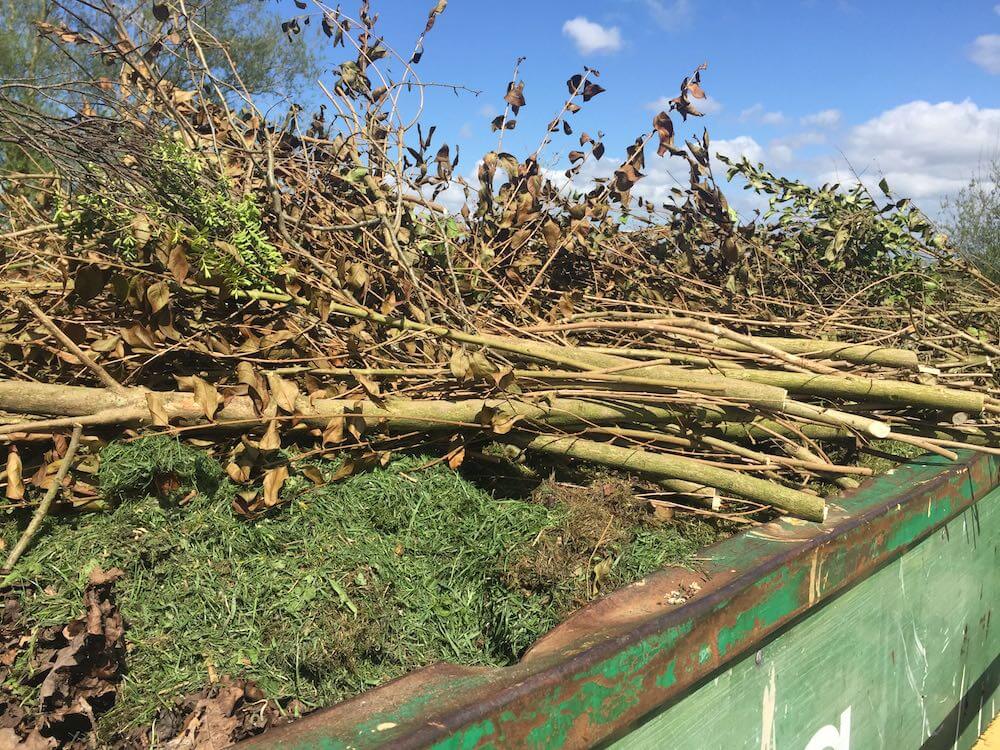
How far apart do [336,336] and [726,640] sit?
1.35 m

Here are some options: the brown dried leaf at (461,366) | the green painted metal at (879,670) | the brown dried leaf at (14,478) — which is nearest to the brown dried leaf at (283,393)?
the brown dried leaf at (461,366)

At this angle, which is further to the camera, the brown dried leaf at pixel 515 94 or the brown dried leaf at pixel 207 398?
the brown dried leaf at pixel 515 94

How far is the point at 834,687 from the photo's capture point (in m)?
1.90

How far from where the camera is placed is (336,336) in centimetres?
228

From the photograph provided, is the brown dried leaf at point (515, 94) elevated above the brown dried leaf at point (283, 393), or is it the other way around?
the brown dried leaf at point (515, 94)

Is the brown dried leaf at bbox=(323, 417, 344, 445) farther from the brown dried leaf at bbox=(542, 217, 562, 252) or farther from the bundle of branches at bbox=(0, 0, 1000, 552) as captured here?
the brown dried leaf at bbox=(542, 217, 562, 252)

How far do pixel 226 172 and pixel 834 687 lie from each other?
2.26m

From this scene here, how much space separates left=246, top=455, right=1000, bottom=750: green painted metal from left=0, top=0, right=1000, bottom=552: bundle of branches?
0.56 ft

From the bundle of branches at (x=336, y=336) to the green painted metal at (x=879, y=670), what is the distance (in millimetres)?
310

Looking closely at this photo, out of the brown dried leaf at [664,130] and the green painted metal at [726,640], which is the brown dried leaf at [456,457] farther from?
the brown dried leaf at [664,130]

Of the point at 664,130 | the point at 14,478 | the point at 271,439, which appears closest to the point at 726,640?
the point at 271,439

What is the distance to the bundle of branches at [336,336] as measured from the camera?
1979 mm

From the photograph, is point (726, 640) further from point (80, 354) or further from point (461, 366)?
point (80, 354)

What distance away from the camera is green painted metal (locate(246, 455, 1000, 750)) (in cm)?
106
